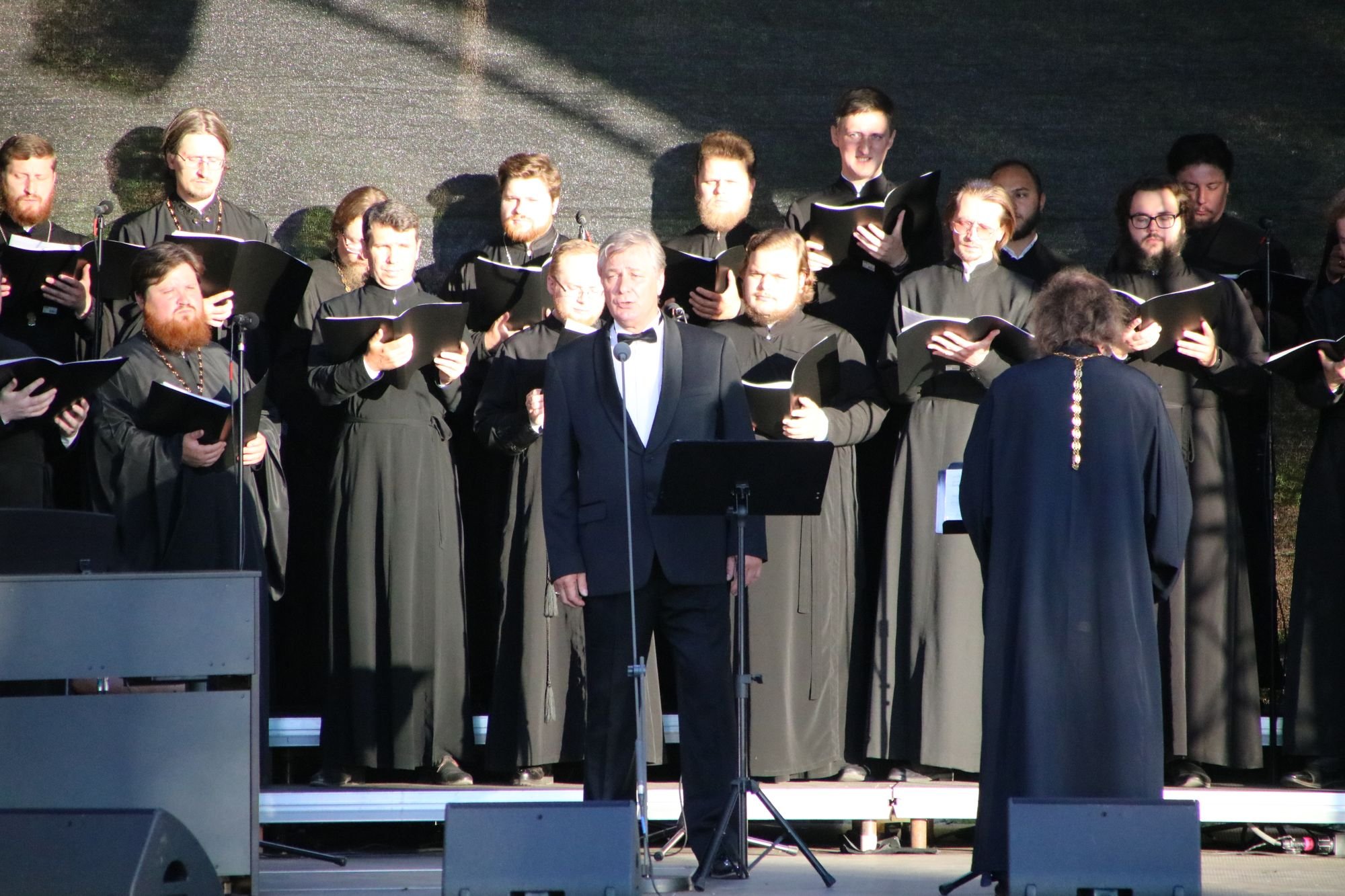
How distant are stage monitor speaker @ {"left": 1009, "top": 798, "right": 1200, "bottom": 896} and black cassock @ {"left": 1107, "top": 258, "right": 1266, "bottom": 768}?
2138 millimetres

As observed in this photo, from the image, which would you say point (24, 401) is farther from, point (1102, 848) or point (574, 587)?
point (1102, 848)

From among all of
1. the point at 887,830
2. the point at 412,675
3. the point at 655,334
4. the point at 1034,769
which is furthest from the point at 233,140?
the point at 1034,769

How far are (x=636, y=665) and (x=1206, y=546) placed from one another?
2493mm

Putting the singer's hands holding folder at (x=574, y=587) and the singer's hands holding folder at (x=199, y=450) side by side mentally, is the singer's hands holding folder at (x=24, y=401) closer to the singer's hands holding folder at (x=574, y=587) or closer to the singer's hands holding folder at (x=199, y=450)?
the singer's hands holding folder at (x=199, y=450)

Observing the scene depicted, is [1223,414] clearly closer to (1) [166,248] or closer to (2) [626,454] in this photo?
(2) [626,454]

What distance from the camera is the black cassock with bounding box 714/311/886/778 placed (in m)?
5.92

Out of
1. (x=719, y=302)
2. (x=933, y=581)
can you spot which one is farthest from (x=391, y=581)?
(x=933, y=581)

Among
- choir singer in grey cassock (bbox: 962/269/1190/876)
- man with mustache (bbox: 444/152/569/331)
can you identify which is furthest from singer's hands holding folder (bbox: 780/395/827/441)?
man with mustache (bbox: 444/152/569/331)

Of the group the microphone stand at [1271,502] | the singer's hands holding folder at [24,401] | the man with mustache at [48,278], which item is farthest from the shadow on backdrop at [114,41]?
the microphone stand at [1271,502]

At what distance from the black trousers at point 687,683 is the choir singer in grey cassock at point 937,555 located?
1239mm

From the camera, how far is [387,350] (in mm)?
5680

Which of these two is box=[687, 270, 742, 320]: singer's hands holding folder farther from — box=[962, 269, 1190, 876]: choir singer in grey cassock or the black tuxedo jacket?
box=[962, 269, 1190, 876]: choir singer in grey cassock

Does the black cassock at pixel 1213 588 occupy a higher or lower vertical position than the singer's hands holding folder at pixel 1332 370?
lower

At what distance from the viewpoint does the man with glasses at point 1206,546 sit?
5.91m
